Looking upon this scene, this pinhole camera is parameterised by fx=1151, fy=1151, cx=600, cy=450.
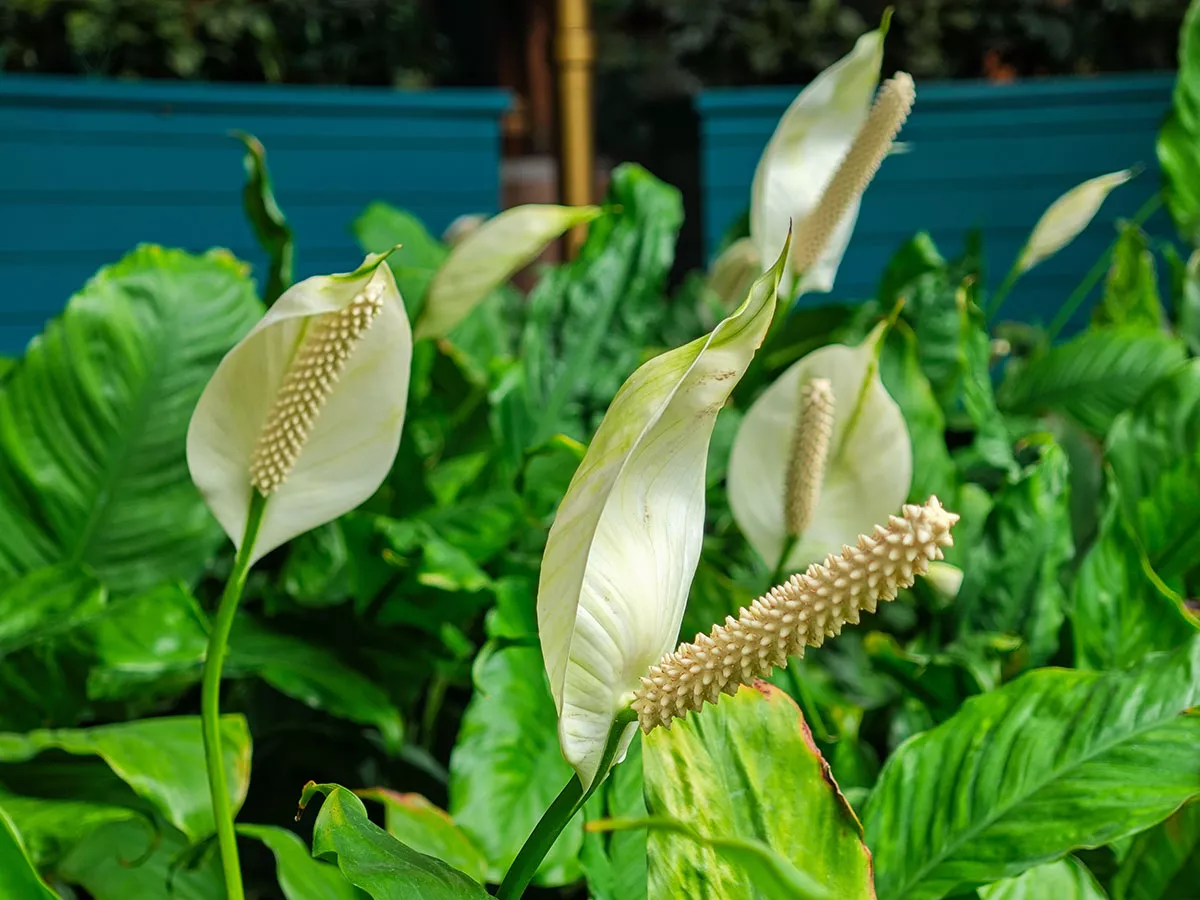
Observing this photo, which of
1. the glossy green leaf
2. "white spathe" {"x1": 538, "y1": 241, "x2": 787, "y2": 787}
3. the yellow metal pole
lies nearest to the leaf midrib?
"white spathe" {"x1": 538, "y1": 241, "x2": 787, "y2": 787}

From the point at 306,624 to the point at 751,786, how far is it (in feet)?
0.65

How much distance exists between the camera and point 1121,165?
1.91 meters

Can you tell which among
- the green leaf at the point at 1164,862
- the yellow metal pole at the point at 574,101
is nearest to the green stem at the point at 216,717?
the green leaf at the point at 1164,862

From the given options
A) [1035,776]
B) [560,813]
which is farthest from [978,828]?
[560,813]

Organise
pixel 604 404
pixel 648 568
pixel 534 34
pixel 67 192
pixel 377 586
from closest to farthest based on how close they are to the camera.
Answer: pixel 648 568, pixel 377 586, pixel 604 404, pixel 67 192, pixel 534 34

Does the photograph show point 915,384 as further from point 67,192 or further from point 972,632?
point 67,192

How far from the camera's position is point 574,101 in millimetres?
1141

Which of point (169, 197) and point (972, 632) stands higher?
point (972, 632)

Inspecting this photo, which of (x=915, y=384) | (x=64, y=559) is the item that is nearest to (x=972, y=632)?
(x=915, y=384)

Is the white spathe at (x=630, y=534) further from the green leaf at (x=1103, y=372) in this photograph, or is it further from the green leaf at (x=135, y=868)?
the green leaf at (x=1103, y=372)

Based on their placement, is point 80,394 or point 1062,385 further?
point 1062,385

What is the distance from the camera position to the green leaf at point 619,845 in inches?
9.6

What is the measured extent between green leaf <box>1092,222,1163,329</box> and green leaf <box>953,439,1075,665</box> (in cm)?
27

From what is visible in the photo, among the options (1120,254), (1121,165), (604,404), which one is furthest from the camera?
(1121,165)
